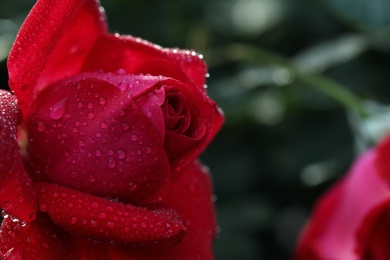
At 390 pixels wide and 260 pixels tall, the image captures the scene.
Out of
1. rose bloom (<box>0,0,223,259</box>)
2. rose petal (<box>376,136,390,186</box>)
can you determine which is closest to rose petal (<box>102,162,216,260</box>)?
rose bloom (<box>0,0,223,259</box>)

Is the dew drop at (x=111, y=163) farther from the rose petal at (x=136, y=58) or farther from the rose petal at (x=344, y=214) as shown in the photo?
the rose petal at (x=344, y=214)

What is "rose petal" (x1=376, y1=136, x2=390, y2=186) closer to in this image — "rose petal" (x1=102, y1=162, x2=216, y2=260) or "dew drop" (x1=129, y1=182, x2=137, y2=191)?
"rose petal" (x1=102, y1=162, x2=216, y2=260)

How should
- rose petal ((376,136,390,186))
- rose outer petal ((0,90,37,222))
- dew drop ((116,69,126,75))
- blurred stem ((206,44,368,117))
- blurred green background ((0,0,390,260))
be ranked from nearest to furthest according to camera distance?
rose outer petal ((0,90,37,222)) → dew drop ((116,69,126,75)) → rose petal ((376,136,390,186)) → blurred stem ((206,44,368,117)) → blurred green background ((0,0,390,260))

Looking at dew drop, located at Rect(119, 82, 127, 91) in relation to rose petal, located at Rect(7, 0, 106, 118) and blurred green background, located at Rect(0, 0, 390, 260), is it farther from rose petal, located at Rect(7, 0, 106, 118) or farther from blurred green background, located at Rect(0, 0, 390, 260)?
blurred green background, located at Rect(0, 0, 390, 260)

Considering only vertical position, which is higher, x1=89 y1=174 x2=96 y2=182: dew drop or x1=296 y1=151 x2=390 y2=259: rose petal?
x1=89 y1=174 x2=96 y2=182: dew drop

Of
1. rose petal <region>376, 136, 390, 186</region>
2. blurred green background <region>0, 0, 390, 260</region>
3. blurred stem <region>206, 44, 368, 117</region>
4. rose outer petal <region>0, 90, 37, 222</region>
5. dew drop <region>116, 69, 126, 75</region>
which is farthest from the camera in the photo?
blurred green background <region>0, 0, 390, 260</region>

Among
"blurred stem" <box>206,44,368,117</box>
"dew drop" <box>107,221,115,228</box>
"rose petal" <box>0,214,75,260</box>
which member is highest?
"dew drop" <box>107,221,115,228</box>

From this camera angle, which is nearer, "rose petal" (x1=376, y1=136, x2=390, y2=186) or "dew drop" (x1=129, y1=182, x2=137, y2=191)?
"dew drop" (x1=129, y1=182, x2=137, y2=191)
